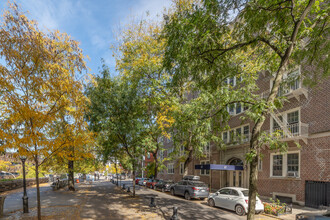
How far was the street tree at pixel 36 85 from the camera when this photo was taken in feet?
22.7

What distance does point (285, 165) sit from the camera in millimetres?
16891

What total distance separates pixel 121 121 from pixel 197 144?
634cm

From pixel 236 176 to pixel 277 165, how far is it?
602cm

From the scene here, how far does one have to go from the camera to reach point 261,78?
67.4 ft

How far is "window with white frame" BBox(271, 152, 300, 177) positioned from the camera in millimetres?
16109

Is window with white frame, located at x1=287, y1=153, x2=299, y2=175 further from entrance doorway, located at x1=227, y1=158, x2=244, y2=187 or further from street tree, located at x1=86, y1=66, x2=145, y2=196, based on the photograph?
street tree, located at x1=86, y1=66, x2=145, y2=196

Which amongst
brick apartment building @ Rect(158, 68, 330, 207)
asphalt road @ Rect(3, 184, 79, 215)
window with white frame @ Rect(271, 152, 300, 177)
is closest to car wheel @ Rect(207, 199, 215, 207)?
brick apartment building @ Rect(158, 68, 330, 207)

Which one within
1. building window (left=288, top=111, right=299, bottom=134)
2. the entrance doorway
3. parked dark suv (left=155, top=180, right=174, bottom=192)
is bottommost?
parked dark suv (left=155, top=180, right=174, bottom=192)

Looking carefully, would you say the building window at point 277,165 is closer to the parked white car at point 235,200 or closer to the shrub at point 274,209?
the shrub at point 274,209

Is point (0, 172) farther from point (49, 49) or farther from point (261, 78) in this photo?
point (261, 78)

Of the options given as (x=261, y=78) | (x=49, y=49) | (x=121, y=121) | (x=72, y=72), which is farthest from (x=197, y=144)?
(x=49, y=49)

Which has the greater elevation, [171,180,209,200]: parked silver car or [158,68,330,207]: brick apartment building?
[158,68,330,207]: brick apartment building

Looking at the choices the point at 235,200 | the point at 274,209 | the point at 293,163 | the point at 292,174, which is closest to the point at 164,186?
the point at 235,200

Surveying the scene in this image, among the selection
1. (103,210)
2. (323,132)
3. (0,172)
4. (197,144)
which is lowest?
(0,172)
